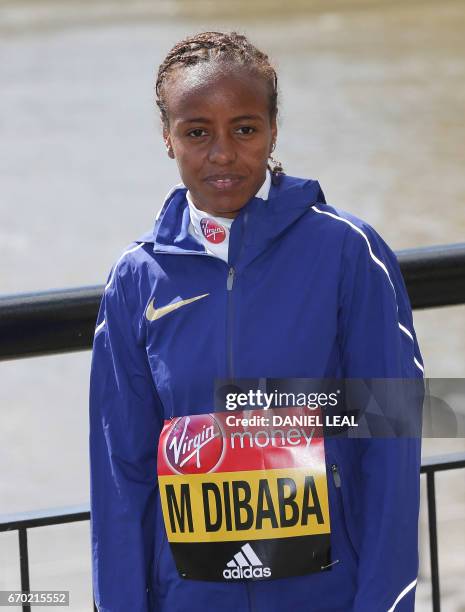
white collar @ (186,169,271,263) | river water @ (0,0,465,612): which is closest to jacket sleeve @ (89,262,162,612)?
white collar @ (186,169,271,263)

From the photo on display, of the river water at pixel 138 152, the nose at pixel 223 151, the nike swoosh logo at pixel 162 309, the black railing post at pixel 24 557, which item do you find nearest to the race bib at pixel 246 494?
the nike swoosh logo at pixel 162 309

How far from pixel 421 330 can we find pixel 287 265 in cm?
528

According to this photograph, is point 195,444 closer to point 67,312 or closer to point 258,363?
point 258,363

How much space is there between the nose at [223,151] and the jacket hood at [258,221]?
0.07 m

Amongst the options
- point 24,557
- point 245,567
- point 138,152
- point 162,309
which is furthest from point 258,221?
point 138,152

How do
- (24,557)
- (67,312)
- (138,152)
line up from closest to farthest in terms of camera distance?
1. (67,312)
2. (24,557)
3. (138,152)

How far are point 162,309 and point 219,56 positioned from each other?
0.39 metres

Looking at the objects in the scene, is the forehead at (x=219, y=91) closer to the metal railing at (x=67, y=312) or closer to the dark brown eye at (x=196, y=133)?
the dark brown eye at (x=196, y=133)

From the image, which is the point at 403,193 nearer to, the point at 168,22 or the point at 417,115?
the point at 417,115

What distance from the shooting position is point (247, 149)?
1960 mm

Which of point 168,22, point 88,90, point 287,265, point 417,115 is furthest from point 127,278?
point 168,22

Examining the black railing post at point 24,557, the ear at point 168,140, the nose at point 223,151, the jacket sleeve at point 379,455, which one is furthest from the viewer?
the black railing post at point 24,557

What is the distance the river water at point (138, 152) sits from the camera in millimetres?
5617

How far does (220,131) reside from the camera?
76.4 inches
